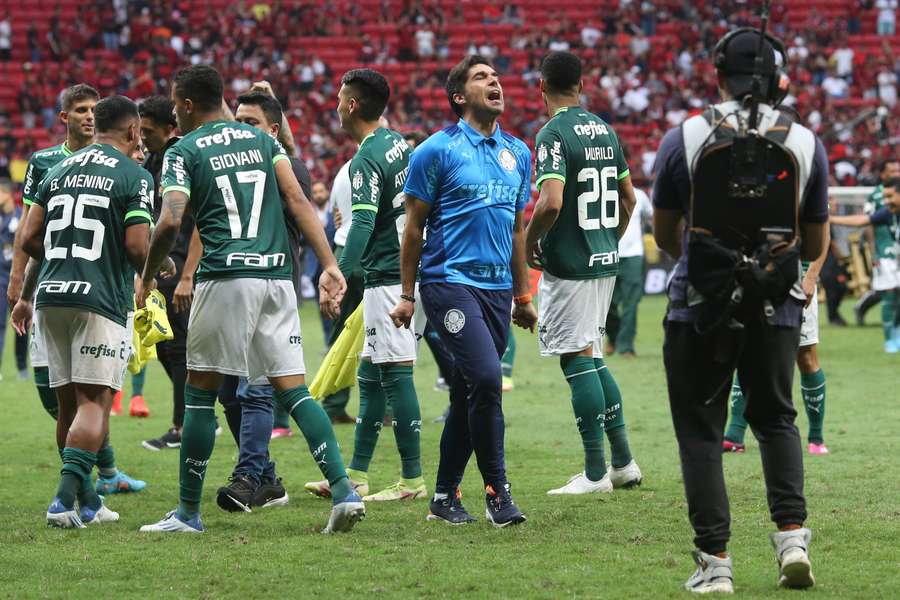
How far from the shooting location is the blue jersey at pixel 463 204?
672cm

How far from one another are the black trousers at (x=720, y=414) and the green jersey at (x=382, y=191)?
8.53ft

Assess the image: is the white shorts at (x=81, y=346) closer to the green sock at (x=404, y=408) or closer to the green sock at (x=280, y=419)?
the green sock at (x=404, y=408)

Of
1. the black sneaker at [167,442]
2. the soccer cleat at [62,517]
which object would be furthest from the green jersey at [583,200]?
the black sneaker at [167,442]

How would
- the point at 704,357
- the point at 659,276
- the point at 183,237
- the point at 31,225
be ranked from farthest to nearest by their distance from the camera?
the point at 659,276, the point at 183,237, the point at 31,225, the point at 704,357

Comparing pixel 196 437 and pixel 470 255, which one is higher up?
pixel 470 255

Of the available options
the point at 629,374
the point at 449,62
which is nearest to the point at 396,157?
the point at 629,374

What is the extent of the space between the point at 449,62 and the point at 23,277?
94.3 ft

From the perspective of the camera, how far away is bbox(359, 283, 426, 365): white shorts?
25.4 ft

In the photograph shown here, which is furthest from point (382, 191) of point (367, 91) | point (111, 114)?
point (111, 114)

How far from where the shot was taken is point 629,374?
14984 millimetres

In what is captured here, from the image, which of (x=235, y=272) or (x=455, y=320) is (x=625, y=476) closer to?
(x=455, y=320)

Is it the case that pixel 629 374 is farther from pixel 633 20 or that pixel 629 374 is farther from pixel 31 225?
pixel 633 20

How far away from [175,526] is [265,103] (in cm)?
260

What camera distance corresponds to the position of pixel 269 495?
305 inches
